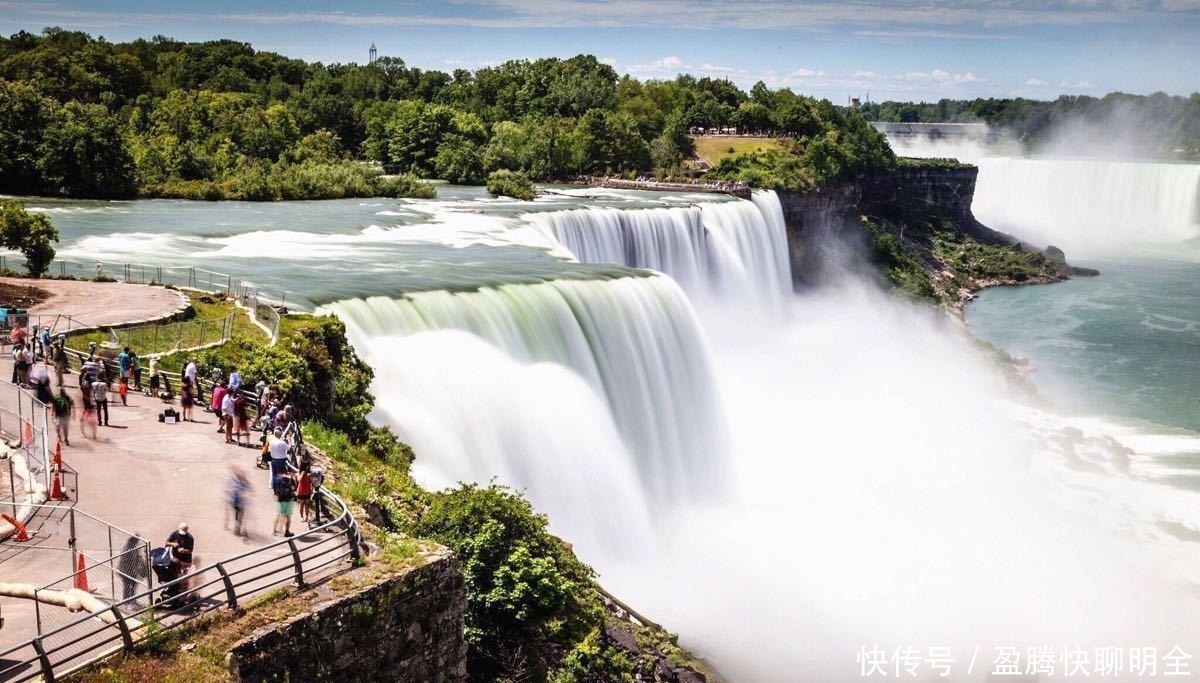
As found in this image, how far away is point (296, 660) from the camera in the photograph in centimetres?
1159

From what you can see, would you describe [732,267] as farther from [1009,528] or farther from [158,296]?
[158,296]

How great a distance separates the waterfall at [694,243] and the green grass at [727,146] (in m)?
23.5

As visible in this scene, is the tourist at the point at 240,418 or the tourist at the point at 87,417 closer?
the tourist at the point at 87,417

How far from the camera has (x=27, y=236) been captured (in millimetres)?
32125

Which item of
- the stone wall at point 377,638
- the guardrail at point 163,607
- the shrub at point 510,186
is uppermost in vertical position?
the shrub at point 510,186

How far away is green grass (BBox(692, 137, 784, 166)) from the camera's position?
287 ft

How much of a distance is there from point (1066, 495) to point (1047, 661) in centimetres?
1317

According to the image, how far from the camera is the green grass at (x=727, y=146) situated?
287 ft

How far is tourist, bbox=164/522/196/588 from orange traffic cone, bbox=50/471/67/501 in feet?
9.90

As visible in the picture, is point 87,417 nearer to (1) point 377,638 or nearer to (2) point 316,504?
(2) point 316,504

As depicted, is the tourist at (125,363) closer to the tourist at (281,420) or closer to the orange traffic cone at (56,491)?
the tourist at (281,420)

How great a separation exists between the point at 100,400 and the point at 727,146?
254 ft

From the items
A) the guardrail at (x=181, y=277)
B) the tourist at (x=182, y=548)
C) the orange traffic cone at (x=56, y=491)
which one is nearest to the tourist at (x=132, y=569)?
the tourist at (x=182, y=548)

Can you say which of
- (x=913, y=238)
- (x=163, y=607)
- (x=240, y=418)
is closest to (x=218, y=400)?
(x=240, y=418)
